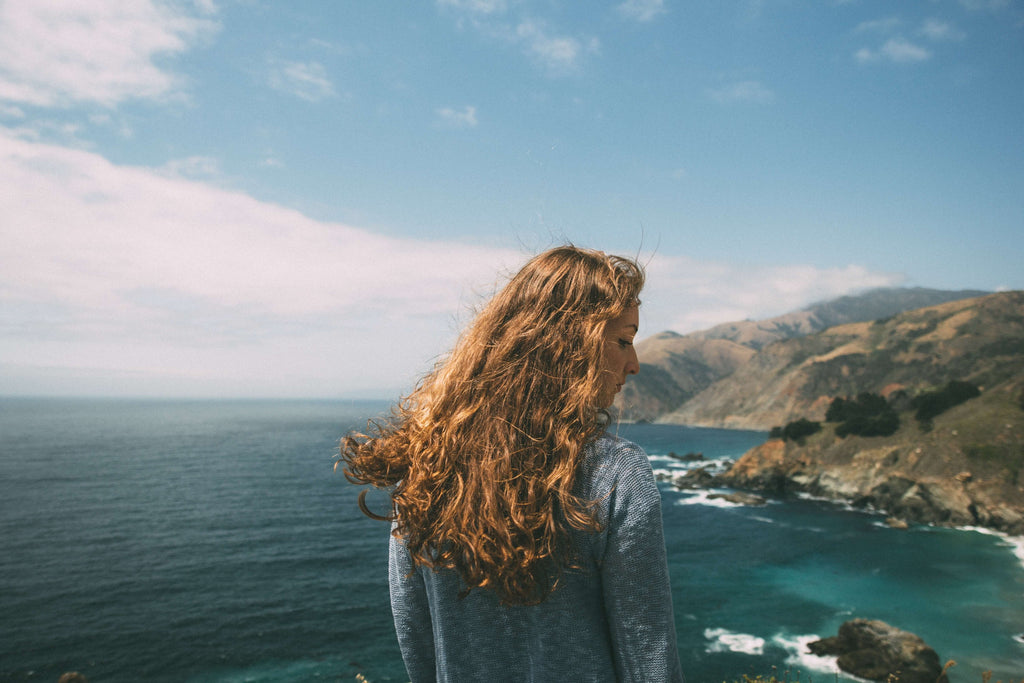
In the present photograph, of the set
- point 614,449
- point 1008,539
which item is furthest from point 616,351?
point 1008,539

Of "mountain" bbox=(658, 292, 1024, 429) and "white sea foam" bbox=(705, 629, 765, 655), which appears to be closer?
"white sea foam" bbox=(705, 629, 765, 655)

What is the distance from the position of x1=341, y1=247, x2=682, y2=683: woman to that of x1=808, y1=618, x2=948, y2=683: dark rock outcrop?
1979 cm

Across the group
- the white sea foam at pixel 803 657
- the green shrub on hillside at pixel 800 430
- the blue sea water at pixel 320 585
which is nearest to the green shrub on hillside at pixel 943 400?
the green shrub on hillside at pixel 800 430

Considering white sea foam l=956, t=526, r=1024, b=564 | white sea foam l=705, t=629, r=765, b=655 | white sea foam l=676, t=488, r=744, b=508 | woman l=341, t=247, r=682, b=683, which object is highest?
woman l=341, t=247, r=682, b=683

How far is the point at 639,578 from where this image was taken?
4.44ft

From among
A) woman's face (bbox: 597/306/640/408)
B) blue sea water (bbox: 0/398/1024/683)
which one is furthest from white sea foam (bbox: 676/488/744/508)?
woman's face (bbox: 597/306/640/408)

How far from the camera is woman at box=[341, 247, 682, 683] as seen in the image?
4.54ft

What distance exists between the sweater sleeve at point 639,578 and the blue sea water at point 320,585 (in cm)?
1857

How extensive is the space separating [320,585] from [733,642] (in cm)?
1922

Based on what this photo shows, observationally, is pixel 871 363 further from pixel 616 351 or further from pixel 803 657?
pixel 616 351

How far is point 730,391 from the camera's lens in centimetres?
12875

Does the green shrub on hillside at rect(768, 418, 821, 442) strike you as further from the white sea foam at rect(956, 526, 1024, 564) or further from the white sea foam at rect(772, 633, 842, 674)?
the white sea foam at rect(772, 633, 842, 674)

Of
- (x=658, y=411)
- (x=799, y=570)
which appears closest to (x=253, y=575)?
(x=799, y=570)

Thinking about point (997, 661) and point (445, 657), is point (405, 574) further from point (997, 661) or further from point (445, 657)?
point (997, 661)
